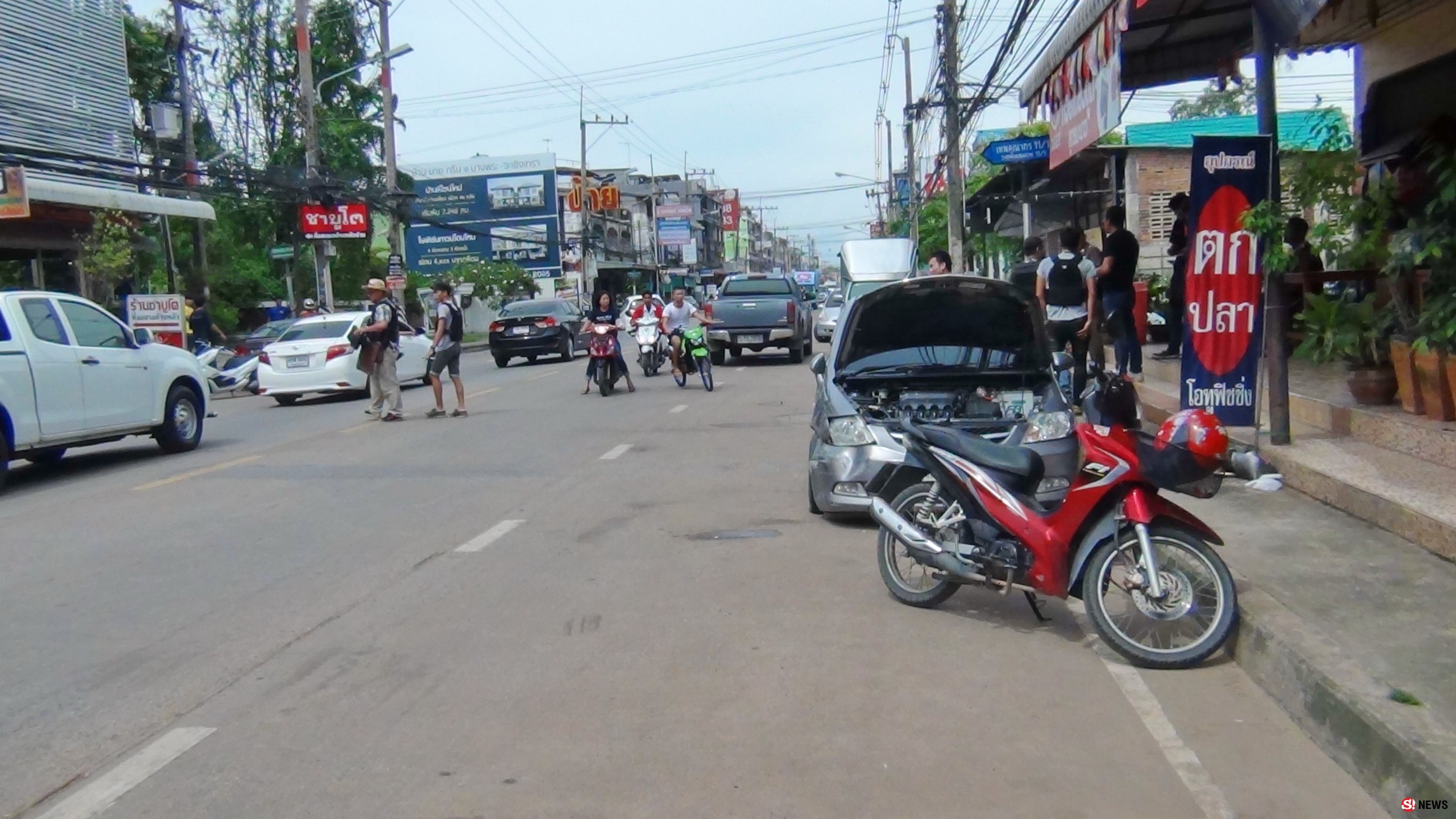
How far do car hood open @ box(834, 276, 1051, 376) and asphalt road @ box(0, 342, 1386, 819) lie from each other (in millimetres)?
1369

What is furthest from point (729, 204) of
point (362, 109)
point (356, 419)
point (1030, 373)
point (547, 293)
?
point (1030, 373)

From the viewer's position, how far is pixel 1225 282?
9180mm

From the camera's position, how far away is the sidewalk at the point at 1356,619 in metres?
4.28

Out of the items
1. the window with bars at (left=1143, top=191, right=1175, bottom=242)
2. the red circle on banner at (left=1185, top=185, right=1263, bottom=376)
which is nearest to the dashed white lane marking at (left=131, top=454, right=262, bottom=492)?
the red circle on banner at (left=1185, top=185, right=1263, bottom=376)

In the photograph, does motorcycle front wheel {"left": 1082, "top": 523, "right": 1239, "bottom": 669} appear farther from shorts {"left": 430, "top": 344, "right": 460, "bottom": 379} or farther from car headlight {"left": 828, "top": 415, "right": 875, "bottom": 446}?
shorts {"left": 430, "top": 344, "right": 460, "bottom": 379}

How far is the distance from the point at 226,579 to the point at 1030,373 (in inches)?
219

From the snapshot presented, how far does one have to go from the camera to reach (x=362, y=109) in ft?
184

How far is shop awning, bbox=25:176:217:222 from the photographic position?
79.4 ft

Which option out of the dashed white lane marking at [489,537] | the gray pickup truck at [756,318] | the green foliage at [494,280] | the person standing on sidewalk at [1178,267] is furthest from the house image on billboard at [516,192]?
the dashed white lane marking at [489,537]

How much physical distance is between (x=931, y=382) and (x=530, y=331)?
21262 mm

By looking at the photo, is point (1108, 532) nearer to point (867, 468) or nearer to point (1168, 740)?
point (1168, 740)

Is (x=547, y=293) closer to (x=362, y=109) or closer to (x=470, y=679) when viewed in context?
(x=362, y=109)

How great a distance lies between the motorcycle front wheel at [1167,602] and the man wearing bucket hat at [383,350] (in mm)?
13018

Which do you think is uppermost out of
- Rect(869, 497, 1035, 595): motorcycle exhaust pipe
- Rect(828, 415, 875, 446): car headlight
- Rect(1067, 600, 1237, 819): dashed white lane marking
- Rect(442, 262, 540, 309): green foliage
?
Rect(442, 262, 540, 309): green foliage
